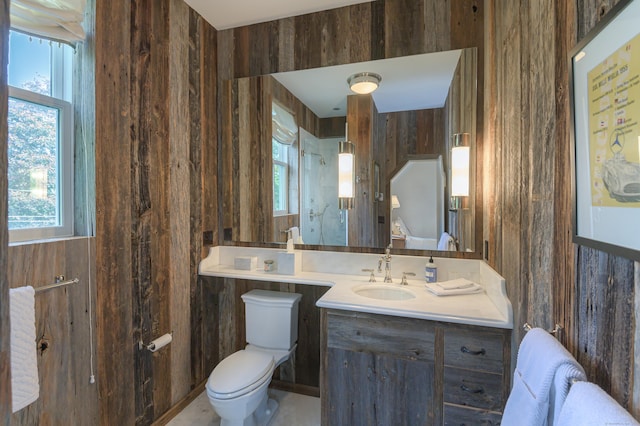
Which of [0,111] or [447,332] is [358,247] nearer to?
[447,332]

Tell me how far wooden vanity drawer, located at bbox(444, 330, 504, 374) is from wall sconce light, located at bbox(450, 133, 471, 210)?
2.57 feet

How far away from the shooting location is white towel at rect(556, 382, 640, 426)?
537 mm

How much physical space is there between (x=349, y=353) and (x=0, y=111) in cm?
156

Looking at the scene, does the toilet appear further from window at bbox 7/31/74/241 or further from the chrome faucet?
window at bbox 7/31/74/241

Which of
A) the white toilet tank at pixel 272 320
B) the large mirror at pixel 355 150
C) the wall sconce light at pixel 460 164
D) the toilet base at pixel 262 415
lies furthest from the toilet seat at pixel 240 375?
the wall sconce light at pixel 460 164

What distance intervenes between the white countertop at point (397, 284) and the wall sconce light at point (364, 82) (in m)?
1.14

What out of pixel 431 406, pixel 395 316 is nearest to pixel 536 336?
pixel 395 316

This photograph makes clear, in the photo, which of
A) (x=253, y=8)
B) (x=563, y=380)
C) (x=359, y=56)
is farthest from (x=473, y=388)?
(x=253, y=8)

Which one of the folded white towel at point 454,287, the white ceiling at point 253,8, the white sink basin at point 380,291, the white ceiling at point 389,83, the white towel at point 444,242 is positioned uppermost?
the white ceiling at point 253,8

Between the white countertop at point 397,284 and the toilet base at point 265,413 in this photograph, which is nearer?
the white countertop at point 397,284

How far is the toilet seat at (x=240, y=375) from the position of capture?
5.11ft

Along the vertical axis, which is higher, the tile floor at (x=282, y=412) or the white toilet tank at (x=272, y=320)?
the white toilet tank at (x=272, y=320)

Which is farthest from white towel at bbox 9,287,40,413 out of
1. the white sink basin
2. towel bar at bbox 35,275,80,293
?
the white sink basin

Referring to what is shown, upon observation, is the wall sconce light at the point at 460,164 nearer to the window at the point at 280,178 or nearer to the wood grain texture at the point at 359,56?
the wood grain texture at the point at 359,56
